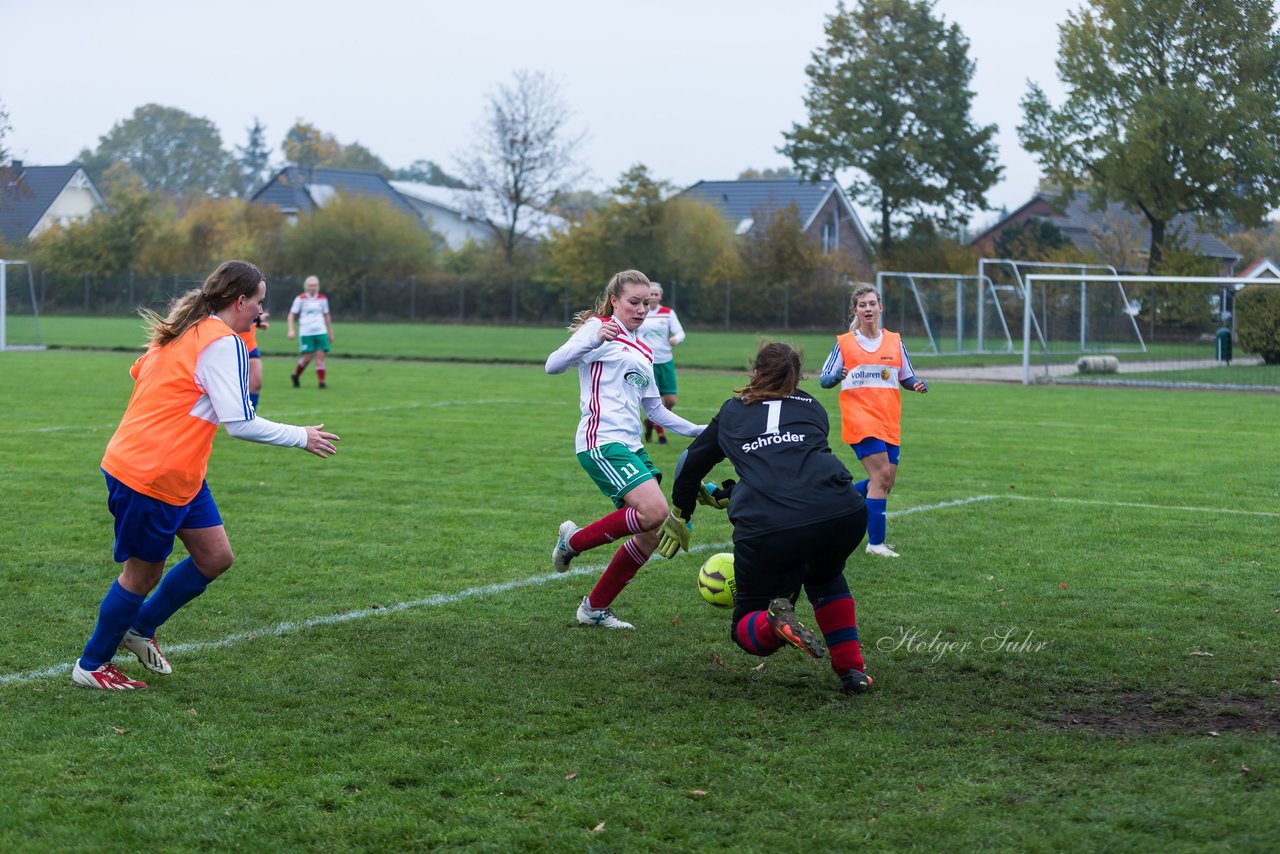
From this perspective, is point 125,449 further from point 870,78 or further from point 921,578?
point 870,78

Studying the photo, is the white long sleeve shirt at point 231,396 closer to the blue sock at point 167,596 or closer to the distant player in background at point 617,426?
the blue sock at point 167,596

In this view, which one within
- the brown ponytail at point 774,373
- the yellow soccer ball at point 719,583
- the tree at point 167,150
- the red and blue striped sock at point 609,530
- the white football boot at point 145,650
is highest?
the tree at point 167,150

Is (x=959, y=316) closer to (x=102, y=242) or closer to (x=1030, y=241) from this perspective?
(x=1030, y=241)

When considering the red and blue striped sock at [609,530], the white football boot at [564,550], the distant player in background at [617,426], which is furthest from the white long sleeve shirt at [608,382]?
the white football boot at [564,550]

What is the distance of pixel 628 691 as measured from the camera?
5.59m

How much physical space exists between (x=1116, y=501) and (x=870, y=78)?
44.0 m

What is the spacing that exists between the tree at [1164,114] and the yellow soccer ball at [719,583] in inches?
1397

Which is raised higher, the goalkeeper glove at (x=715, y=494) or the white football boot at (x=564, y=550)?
the goalkeeper glove at (x=715, y=494)

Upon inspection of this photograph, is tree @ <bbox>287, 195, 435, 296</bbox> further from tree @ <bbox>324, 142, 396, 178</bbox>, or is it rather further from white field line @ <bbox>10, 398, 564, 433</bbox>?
tree @ <bbox>324, 142, 396, 178</bbox>

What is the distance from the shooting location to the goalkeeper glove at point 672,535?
6223mm

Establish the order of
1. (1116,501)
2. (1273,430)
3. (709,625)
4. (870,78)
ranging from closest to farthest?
(709,625) < (1116,501) < (1273,430) < (870,78)

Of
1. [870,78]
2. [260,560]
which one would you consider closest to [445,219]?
[870,78]

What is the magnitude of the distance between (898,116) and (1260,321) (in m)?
25.4

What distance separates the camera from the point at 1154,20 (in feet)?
129
